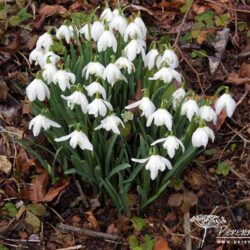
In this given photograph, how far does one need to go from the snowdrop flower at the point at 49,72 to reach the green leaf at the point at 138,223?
721 millimetres

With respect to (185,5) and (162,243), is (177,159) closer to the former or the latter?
(162,243)

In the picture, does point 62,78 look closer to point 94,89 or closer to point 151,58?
point 94,89

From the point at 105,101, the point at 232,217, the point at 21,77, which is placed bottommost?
the point at 232,217

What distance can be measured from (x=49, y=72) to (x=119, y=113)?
15.0 inches

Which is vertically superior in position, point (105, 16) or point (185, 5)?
point (105, 16)

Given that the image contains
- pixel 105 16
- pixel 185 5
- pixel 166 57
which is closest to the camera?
pixel 166 57

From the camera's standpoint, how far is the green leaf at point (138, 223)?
222cm

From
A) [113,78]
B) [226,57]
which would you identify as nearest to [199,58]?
[226,57]

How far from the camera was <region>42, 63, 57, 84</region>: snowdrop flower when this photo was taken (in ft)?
6.82

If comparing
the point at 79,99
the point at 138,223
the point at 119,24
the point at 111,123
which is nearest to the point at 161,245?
the point at 138,223

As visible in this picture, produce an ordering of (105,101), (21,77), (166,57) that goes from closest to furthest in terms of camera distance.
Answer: (105,101), (166,57), (21,77)

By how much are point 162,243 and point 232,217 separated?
352 mm

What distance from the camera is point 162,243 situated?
217cm

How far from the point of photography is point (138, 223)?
2234 millimetres
